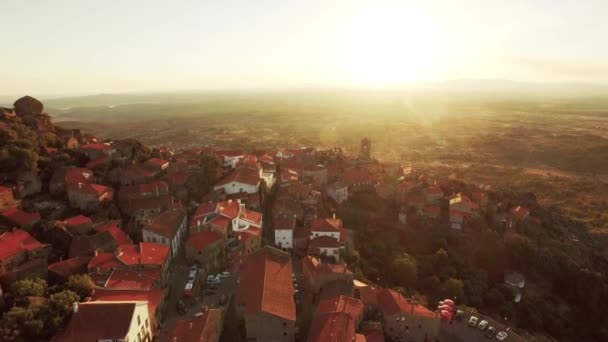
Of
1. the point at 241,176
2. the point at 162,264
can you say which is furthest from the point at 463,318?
the point at 241,176

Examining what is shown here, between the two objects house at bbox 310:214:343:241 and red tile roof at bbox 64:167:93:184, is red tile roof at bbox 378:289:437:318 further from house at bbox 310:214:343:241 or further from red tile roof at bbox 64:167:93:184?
red tile roof at bbox 64:167:93:184

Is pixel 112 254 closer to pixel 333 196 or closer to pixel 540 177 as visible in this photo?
pixel 333 196

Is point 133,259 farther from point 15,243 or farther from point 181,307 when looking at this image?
point 15,243

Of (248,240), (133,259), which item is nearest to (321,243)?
(248,240)

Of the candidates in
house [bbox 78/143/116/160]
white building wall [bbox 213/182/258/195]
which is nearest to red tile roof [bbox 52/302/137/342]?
white building wall [bbox 213/182/258/195]

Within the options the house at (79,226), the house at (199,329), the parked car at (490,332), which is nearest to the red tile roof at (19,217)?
the house at (79,226)

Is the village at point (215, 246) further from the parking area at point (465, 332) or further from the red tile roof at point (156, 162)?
the red tile roof at point (156, 162)
